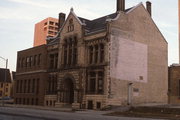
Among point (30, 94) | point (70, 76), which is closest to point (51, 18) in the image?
point (30, 94)

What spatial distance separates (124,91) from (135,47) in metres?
7.20

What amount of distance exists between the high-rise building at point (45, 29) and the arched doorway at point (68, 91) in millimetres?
112953

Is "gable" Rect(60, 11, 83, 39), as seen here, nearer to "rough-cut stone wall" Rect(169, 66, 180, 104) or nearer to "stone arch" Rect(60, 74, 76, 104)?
"stone arch" Rect(60, 74, 76, 104)

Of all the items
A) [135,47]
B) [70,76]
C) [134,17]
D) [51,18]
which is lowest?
[70,76]

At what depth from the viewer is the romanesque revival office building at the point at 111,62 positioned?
41375 mm

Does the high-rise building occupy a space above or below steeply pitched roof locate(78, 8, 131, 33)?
above

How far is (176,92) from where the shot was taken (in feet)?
174

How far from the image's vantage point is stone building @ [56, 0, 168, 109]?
41344 millimetres

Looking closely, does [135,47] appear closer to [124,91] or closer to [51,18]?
[124,91]

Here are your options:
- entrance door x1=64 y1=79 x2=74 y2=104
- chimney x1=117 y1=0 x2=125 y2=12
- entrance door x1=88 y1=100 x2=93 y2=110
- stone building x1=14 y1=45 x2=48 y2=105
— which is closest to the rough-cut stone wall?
chimney x1=117 y1=0 x2=125 y2=12

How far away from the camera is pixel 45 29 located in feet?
540

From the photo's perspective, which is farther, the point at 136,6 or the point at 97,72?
the point at 136,6

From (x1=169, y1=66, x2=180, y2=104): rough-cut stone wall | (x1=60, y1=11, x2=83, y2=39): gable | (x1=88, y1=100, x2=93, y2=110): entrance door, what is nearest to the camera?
(x1=88, y1=100, x2=93, y2=110): entrance door

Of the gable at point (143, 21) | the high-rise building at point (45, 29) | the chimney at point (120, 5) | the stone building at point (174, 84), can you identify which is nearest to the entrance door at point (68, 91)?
the chimney at point (120, 5)
